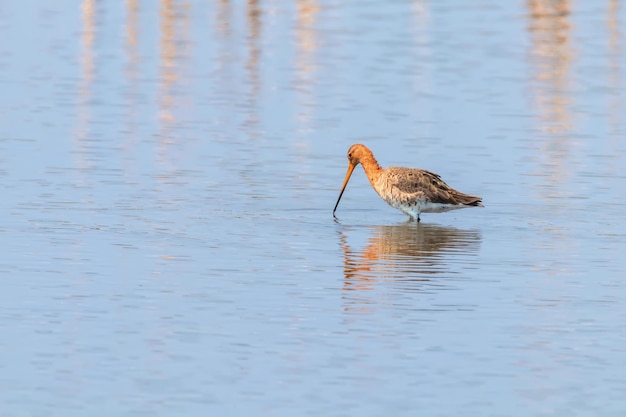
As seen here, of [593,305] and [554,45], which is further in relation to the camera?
[554,45]

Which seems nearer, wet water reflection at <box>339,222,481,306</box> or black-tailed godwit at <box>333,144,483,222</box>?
wet water reflection at <box>339,222,481,306</box>

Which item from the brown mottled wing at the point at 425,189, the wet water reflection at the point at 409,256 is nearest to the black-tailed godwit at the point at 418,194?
the brown mottled wing at the point at 425,189

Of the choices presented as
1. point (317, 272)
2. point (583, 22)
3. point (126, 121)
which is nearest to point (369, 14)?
point (583, 22)

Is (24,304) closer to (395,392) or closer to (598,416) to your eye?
(395,392)

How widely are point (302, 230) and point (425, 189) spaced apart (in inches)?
67.4

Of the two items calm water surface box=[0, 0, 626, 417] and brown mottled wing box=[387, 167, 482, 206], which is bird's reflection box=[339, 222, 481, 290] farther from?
brown mottled wing box=[387, 167, 482, 206]

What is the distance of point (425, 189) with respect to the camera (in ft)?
60.9

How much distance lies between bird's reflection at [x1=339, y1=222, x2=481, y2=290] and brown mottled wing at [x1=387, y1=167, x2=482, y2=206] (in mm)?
349

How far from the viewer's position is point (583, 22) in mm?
40781

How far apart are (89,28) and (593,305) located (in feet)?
80.5

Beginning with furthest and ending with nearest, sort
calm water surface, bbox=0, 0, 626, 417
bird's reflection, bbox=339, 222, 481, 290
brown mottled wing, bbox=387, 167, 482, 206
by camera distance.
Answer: brown mottled wing, bbox=387, 167, 482, 206, bird's reflection, bbox=339, 222, 481, 290, calm water surface, bbox=0, 0, 626, 417

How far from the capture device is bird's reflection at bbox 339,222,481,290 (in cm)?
1534

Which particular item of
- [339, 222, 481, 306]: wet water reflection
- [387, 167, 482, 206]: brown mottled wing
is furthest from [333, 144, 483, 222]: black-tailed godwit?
[339, 222, 481, 306]: wet water reflection

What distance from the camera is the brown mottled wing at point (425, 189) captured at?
18.5 meters
